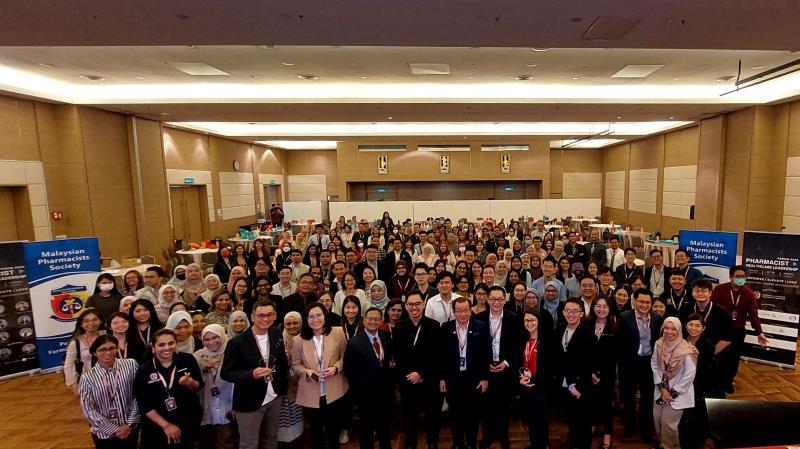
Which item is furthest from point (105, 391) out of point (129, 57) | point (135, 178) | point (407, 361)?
point (135, 178)

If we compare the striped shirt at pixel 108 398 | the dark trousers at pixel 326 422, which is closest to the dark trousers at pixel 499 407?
the dark trousers at pixel 326 422

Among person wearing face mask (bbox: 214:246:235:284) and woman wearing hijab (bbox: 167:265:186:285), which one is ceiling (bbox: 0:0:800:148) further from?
person wearing face mask (bbox: 214:246:235:284)

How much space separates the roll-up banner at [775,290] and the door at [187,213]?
15.1 metres

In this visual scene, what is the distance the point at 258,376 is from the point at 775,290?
7174mm

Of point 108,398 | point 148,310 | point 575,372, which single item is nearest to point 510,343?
point 575,372

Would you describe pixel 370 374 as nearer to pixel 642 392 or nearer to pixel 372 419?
pixel 372 419

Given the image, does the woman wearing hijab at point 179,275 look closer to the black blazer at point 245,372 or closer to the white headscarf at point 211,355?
the white headscarf at point 211,355

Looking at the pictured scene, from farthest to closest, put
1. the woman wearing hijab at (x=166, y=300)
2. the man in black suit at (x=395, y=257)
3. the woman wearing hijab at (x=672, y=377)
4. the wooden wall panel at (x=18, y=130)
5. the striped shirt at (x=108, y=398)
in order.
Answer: the wooden wall panel at (x=18, y=130), the man in black suit at (x=395, y=257), the woman wearing hijab at (x=166, y=300), the woman wearing hijab at (x=672, y=377), the striped shirt at (x=108, y=398)

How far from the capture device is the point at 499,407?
12.6ft

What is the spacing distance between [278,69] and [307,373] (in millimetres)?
6197

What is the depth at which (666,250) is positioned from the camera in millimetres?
10039

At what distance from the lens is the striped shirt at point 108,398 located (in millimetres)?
3039

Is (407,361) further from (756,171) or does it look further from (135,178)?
(756,171)

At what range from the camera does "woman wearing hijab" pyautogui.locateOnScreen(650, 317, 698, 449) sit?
337 centimetres
